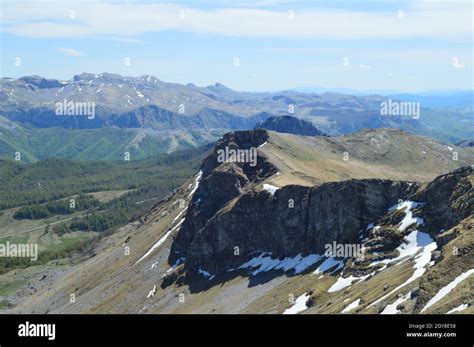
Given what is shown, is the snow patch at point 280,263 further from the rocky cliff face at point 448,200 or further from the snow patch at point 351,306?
the snow patch at point 351,306

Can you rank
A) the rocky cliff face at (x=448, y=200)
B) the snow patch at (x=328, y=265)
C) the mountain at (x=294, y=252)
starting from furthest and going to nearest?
the snow patch at (x=328, y=265) → the rocky cliff face at (x=448, y=200) → the mountain at (x=294, y=252)

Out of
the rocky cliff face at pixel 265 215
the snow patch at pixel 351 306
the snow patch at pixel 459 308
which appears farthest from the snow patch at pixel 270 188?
the snow patch at pixel 459 308

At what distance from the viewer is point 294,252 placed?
439 feet

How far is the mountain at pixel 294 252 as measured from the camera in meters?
78.2

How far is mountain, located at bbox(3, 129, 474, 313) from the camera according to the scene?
3081 inches

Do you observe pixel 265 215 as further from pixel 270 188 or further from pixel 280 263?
pixel 280 263

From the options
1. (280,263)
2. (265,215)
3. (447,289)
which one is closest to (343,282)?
(280,263)

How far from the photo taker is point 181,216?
7766 inches

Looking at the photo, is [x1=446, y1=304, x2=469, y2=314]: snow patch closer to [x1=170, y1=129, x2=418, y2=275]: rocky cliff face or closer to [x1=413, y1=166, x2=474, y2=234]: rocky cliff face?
[x1=413, y1=166, x2=474, y2=234]: rocky cliff face

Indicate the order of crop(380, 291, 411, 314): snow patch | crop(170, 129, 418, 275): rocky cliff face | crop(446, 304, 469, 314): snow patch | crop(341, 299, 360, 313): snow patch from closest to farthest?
crop(446, 304, 469, 314): snow patch, crop(380, 291, 411, 314): snow patch, crop(341, 299, 360, 313): snow patch, crop(170, 129, 418, 275): rocky cliff face

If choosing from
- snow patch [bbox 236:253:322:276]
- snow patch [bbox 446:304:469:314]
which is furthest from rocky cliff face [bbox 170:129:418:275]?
snow patch [bbox 446:304:469:314]
